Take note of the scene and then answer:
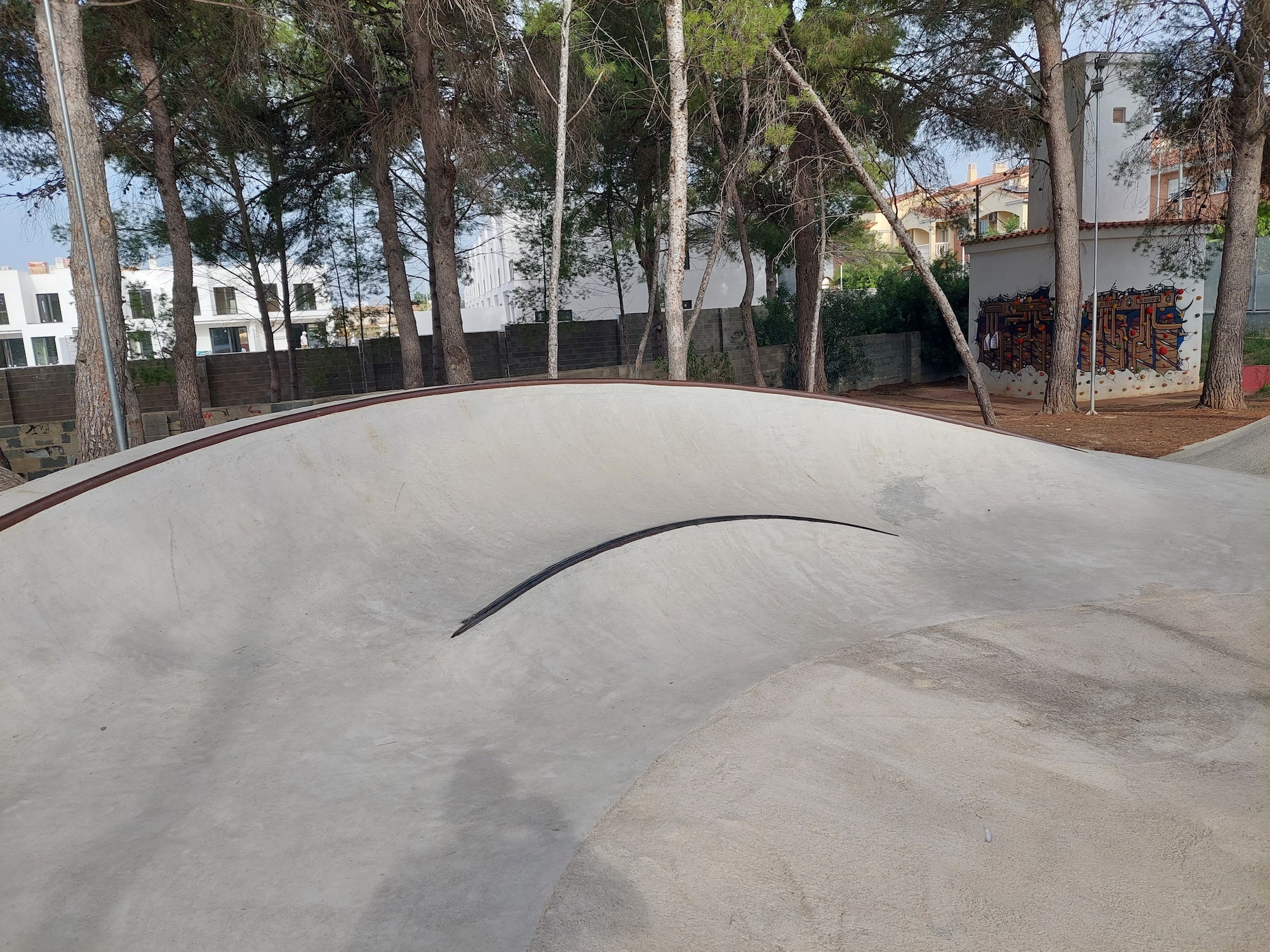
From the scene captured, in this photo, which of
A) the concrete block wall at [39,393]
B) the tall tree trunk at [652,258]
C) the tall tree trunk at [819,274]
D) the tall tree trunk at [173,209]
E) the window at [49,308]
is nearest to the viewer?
the tall tree trunk at [173,209]

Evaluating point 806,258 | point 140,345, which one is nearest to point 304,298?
point 140,345

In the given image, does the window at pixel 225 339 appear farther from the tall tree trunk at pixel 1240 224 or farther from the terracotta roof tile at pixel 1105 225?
the tall tree trunk at pixel 1240 224

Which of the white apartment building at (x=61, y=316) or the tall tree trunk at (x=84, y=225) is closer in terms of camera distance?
the tall tree trunk at (x=84, y=225)

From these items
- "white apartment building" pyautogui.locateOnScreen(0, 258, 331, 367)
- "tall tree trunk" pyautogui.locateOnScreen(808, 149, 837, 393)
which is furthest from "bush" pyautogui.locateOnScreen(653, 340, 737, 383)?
"white apartment building" pyautogui.locateOnScreen(0, 258, 331, 367)

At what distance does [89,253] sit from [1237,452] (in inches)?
434

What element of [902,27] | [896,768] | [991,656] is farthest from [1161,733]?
[902,27]

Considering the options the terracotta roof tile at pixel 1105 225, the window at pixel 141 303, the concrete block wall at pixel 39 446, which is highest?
the terracotta roof tile at pixel 1105 225

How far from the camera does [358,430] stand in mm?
5652

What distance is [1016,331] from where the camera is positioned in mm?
19766

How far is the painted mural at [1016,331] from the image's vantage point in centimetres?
1897

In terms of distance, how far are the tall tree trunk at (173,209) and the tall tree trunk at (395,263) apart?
9.33 feet

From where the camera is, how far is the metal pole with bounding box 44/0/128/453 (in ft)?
23.9

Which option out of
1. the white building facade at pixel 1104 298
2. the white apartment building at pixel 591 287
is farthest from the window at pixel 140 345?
the white building facade at pixel 1104 298

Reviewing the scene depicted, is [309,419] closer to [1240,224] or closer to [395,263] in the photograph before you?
[395,263]
